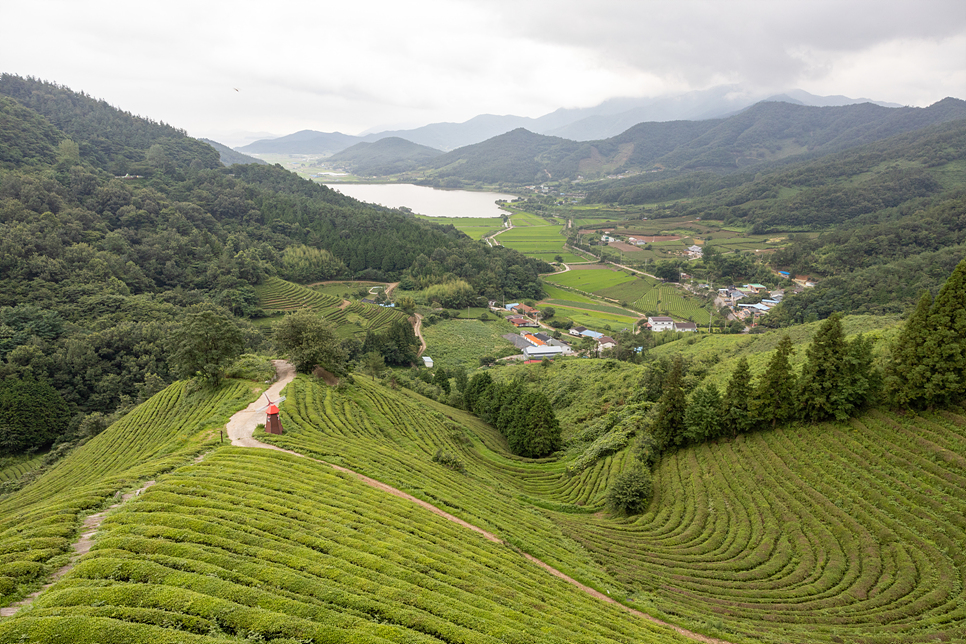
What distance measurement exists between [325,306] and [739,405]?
70112 millimetres

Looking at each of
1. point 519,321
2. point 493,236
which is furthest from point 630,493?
point 493,236

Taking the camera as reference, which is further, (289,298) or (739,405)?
(289,298)

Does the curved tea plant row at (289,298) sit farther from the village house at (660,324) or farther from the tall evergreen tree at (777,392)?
the tall evergreen tree at (777,392)

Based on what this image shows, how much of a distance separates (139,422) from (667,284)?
108003mm

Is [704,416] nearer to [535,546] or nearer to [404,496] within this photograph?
[535,546]

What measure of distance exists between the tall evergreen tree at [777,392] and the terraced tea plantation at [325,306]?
58157 millimetres

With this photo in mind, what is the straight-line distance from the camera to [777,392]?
2616cm

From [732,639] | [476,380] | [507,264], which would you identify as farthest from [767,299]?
[732,639]

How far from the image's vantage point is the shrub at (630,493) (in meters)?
25.1

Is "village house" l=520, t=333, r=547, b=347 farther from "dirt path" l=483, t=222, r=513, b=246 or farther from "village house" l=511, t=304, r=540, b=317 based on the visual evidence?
"dirt path" l=483, t=222, r=513, b=246

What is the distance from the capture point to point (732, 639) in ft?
46.1

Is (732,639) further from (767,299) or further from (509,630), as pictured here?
(767,299)

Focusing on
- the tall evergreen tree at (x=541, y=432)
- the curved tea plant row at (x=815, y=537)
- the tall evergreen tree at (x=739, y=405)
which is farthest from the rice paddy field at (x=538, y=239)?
the curved tea plant row at (x=815, y=537)

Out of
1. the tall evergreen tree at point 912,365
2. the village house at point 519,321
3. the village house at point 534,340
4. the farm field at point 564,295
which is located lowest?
the village house at point 534,340
